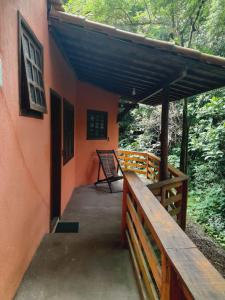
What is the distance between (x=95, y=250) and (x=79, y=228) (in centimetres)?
88

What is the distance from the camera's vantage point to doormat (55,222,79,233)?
3.40 metres

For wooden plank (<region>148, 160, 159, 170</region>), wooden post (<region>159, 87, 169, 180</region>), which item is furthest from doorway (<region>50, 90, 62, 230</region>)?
wooden plank (<region>148, 160, 159, 170</region>)

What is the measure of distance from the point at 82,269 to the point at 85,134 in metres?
4.29

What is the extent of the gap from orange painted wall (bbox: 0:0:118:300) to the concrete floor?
134 mm

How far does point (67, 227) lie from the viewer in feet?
11.5

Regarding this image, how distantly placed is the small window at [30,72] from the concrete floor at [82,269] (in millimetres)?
1468

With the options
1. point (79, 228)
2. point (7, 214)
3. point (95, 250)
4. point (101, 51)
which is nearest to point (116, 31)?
point (101, 51)

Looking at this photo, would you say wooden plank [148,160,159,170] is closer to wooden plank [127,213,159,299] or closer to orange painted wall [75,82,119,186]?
orange painted wall [75,82,119,186]

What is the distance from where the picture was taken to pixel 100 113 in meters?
6.56

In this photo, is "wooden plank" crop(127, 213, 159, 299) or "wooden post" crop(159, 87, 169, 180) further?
"wooden post" crop(159, 87, 169, 180)

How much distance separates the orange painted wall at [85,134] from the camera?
235 inches

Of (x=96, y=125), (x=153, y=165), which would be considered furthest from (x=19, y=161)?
Result: (x=153, y=165)

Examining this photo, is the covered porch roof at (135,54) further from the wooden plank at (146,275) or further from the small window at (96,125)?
the small window at (96,125)

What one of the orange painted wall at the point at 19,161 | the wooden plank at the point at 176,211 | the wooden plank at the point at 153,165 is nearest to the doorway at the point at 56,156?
the orange painted wall at the point at 19,161
